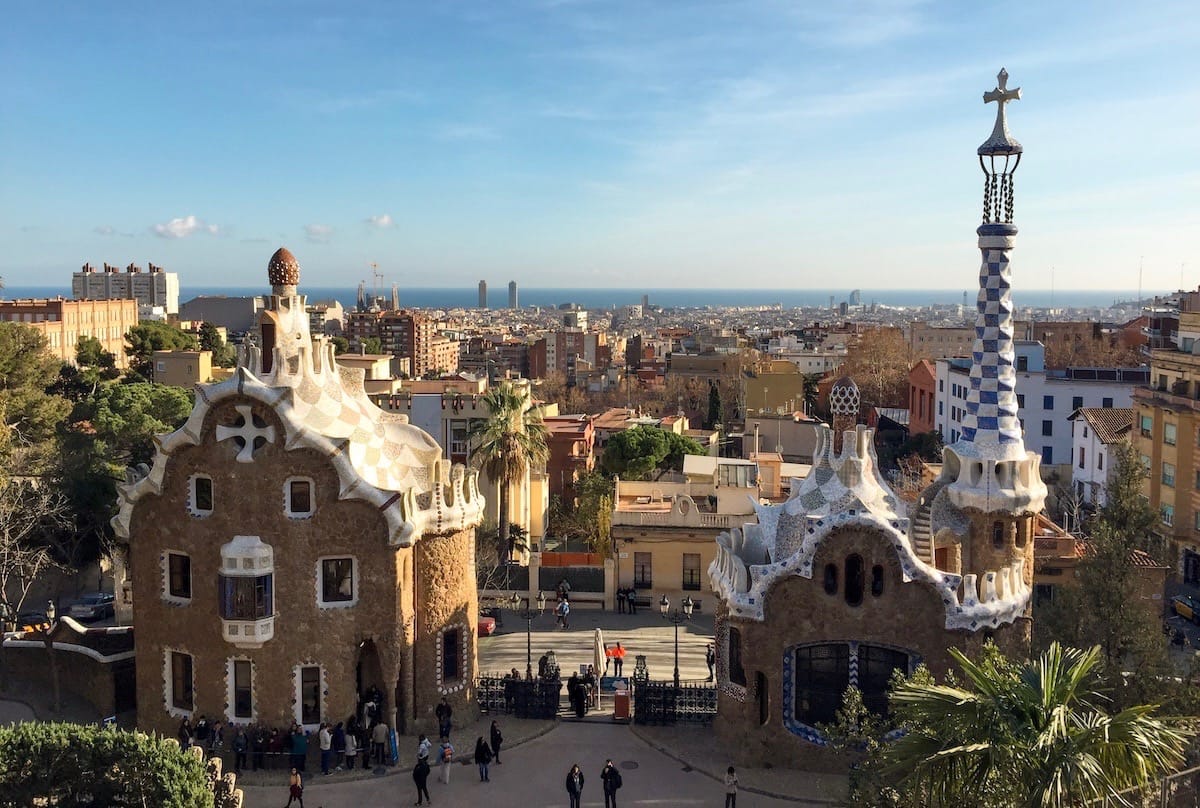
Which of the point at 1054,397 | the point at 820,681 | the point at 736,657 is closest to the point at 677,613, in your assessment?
the point at 736,657

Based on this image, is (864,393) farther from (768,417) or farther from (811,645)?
(811,645)

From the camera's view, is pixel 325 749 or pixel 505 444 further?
pixel 505 444

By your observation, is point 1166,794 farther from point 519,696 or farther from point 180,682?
point 180,682

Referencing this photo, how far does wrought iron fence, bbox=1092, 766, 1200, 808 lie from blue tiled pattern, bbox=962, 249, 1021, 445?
35.5 feet

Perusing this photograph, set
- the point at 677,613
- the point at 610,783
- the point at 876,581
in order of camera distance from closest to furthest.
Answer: the point at 610,783 → the point at 876,581 → the point at 677,613

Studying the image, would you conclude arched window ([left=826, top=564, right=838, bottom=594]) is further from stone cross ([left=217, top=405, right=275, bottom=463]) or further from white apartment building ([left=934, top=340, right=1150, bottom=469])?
white apartment building ([left=934, top=340, right=1150, bottom=469])

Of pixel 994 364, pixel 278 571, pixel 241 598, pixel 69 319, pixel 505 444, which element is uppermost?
pixel 69 319

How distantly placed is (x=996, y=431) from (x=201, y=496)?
1855 cm

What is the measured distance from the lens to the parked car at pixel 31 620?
33125 millimetres

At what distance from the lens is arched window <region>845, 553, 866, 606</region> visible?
75.6 ft

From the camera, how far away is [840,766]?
914 inches

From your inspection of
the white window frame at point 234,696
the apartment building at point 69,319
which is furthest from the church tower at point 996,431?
the apartment building at point 69,319

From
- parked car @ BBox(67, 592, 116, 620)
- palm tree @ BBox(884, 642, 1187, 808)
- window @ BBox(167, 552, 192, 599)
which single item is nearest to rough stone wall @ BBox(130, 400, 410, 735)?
window @ BBox(167, 552, 192, 599)

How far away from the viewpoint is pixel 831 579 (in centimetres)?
2322
